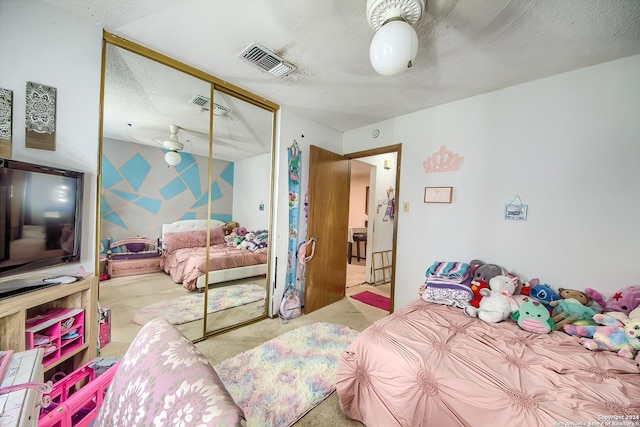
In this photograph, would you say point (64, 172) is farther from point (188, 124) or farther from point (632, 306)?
point (632, 306)

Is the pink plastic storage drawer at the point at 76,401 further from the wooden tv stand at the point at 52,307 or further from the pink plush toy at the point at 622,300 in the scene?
the pink plush toy at the point at 622,300

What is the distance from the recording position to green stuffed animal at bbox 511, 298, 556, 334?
1454 mm

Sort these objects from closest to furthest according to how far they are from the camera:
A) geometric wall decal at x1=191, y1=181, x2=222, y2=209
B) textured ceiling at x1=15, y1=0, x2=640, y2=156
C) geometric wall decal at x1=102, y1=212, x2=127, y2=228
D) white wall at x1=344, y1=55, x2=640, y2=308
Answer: textured ceiling at x1=15, y1=0, x2=640, y2=156, white wall at x1=344, y1=55, x2=640, y2=308, geometric wall decal at x1=102, y1=212, x2=127, y2=228, geometric wall decal at x1=191, y1=181, x2=222, y2=209

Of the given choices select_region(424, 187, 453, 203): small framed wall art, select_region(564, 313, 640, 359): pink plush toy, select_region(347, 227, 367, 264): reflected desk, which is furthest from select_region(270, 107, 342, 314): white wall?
select_region(347, 227, 367, 264): reflected desk

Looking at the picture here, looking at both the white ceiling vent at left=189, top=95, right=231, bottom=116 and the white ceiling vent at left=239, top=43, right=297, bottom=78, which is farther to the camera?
the white ceiling vent at left=189, top=95, right=231, bottom=116

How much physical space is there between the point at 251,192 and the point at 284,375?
2.07m

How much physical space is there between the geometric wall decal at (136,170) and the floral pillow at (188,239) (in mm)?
652

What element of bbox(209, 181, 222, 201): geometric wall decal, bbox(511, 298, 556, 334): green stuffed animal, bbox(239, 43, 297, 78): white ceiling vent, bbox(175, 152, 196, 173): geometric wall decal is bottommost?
bbox(511, 298, 556, 334): green stuffed animal

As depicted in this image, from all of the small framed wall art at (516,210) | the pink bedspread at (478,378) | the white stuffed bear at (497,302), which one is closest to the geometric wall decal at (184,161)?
the pink bedspread at (478,378)

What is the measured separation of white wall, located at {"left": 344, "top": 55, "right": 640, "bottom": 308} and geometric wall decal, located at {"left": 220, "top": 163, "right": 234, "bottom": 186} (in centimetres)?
224

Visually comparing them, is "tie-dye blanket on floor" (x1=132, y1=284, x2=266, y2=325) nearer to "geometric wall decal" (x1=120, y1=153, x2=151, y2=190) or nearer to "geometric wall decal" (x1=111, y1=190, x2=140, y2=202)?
"geometric wall decal" (x1=111, y1=190, x2=140, y2=202)

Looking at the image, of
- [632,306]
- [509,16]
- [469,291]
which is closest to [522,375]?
[469,291]

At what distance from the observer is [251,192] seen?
2916 millimetres

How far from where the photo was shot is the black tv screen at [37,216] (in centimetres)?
106
